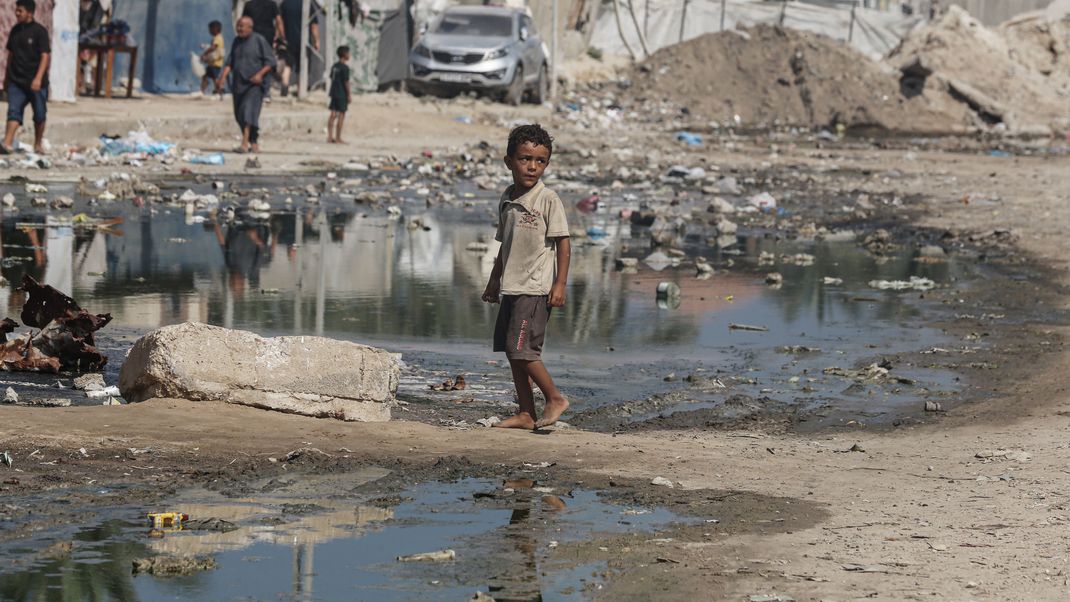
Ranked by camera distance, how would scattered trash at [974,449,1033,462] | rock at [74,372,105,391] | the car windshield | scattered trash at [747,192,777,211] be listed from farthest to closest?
1. the car windshield
2. scattered trash at [747,192,777,211]
3. rock at [74,372,105,391]
4. scattered trash at [974,449,1033,462]

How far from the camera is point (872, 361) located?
8.40 metres

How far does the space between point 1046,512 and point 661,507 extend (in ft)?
3.87

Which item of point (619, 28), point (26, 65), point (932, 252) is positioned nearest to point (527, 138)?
point (932, 252)

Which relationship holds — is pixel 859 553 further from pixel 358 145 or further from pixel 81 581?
pixel 358 145

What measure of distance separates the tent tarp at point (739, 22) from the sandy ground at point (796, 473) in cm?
4041

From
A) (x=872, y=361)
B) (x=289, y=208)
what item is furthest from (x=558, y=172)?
(x=872, y=361)

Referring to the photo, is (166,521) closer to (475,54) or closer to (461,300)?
(461,300)

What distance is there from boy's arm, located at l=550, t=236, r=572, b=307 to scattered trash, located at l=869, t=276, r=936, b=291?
18.2ft

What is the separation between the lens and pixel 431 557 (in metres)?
4.28

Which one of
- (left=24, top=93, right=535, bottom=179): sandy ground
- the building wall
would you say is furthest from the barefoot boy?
the building wall

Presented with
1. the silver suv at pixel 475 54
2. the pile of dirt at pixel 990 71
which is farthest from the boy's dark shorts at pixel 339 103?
the pile of dirt at pixel 990 71

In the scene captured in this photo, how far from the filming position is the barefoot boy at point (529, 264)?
6.22 m

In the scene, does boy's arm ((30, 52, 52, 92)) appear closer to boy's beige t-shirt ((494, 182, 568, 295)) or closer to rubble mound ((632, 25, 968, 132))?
boy's beige t-shirt ((494, 182, 568, 295))

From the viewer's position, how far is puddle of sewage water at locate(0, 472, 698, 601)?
13.0 ft
